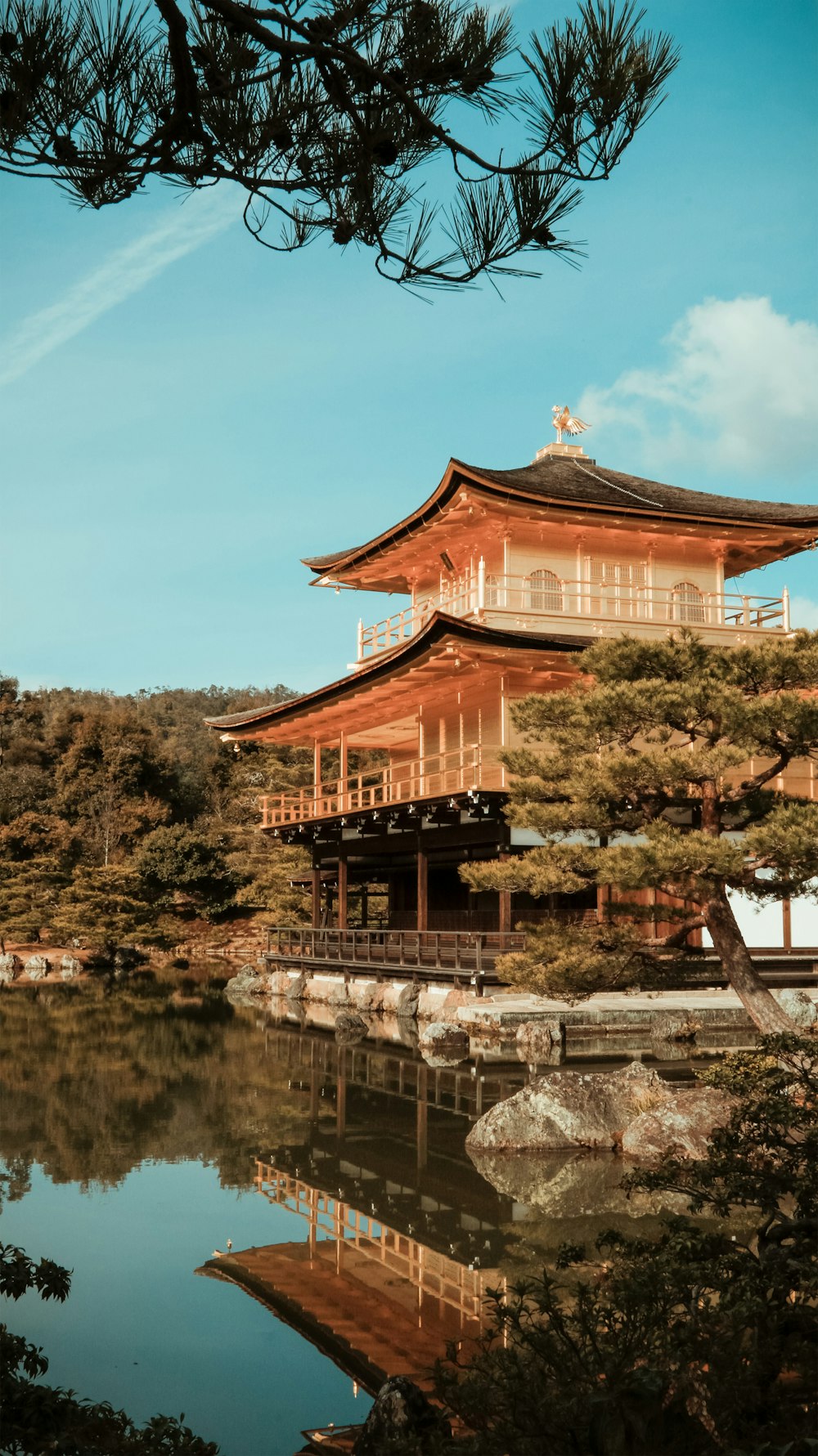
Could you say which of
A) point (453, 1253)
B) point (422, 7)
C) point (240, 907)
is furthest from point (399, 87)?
point (240, 907)

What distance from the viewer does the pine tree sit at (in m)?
10.1

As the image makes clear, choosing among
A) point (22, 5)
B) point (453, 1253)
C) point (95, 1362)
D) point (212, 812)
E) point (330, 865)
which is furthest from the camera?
point (212, 812)

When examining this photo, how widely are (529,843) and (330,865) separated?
31.8ft

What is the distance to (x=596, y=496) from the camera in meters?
21.5

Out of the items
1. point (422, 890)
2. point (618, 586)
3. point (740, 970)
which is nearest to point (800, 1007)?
point (740, 970)

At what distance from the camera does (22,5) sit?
364 cm

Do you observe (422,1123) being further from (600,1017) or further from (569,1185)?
(600,1017)

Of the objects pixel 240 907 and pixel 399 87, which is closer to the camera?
pixel 399 87

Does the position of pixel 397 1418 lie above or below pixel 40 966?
above

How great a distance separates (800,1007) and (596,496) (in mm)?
9710

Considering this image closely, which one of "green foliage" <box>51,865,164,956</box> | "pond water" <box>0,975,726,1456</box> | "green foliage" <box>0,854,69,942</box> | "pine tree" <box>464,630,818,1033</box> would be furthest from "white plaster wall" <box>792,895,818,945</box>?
"green foliage" <box>0,854,69,942</box>

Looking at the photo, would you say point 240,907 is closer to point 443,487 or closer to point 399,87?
point 443,487

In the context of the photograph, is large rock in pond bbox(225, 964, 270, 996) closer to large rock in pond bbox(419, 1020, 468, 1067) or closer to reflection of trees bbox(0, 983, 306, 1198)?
reflection of trees bbox(0, 983, 306, 1198)

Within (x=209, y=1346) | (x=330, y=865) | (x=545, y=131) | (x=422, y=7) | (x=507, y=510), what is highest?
(x=507, y=510)
